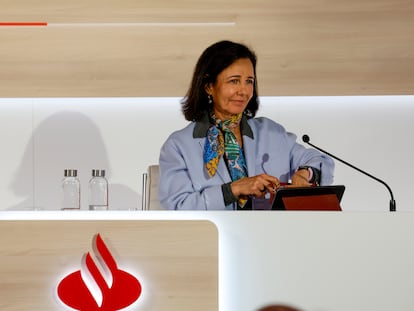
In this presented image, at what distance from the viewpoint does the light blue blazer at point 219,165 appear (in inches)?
86.9

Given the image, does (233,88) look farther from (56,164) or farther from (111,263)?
(56,164)

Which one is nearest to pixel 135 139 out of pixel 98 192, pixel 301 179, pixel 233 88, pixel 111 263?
pixel 98 192

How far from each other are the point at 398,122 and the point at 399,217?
76.4 inches

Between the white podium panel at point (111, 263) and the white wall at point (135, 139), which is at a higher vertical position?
the white wall at point (135, 139)

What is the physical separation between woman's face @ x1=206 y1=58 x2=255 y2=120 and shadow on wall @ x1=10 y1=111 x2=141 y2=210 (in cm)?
108

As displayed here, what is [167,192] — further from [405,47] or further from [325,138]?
[405,47]

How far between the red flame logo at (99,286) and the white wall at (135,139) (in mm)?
1840

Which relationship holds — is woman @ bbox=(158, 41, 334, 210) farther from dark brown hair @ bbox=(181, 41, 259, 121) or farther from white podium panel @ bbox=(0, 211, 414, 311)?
white podium panel @ bbox=(0, 211, 414, 311)

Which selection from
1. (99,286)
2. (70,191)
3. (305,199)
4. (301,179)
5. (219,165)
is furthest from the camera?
(70,191)

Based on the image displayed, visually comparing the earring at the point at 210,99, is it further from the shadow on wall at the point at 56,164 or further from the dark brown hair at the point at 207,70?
the shadow on wall at the point at 56,164

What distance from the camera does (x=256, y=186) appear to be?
2033 millimetres

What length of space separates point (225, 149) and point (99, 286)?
3.29 feet

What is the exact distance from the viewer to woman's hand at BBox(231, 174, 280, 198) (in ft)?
6.61

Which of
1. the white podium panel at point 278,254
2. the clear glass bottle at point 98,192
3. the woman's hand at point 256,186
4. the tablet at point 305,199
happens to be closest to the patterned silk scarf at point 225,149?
the woman's hand at point 256,186
